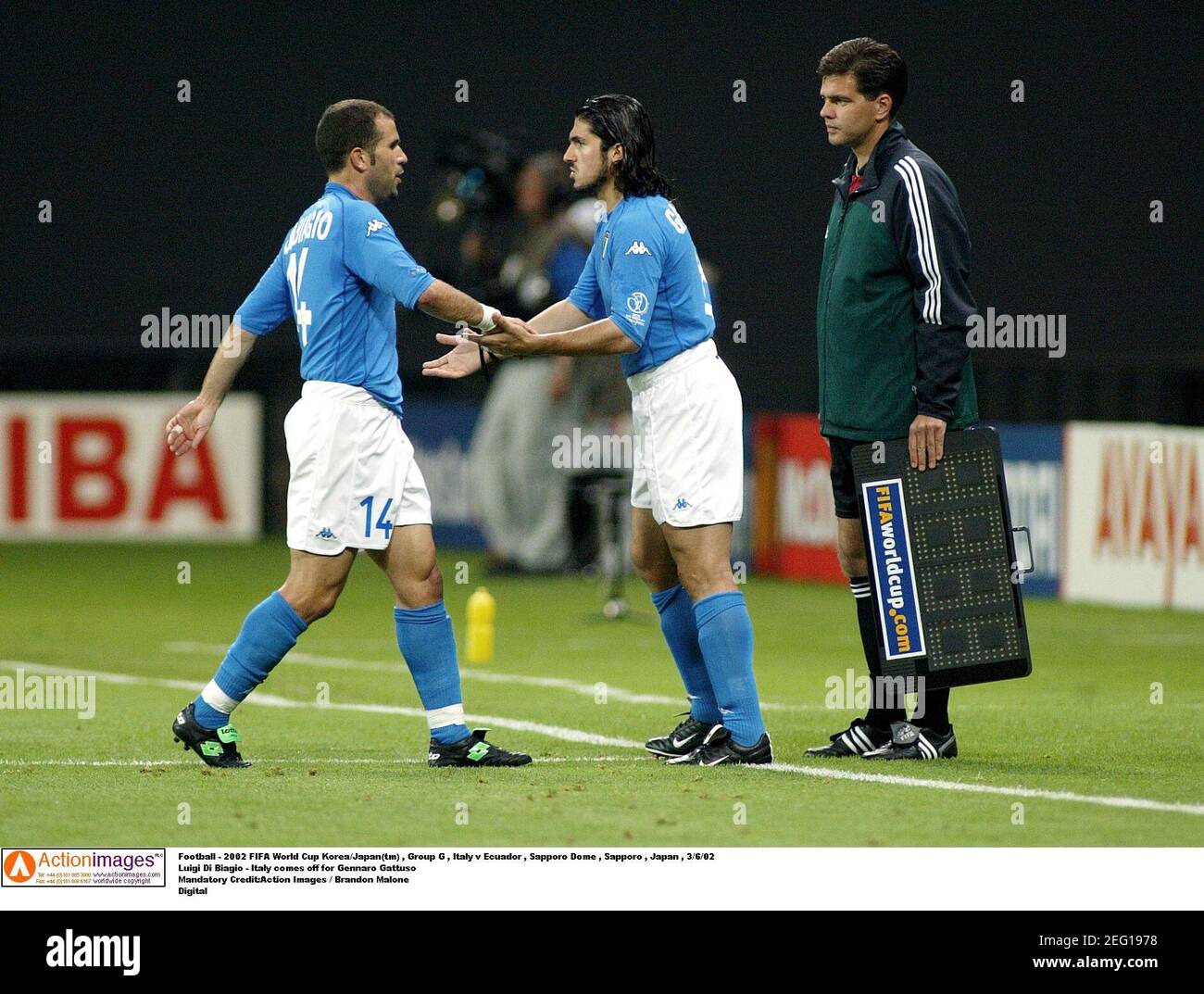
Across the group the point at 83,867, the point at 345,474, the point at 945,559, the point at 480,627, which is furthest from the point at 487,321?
the point at 480,627

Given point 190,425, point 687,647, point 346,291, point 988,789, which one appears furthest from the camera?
point 687,647

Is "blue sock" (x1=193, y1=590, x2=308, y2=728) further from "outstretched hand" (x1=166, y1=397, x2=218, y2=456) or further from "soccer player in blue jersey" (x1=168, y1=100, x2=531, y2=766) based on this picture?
"outstretched hand" (x1=166, y1=397, x2=218, y2=456)

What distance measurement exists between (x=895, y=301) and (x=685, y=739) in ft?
5.28

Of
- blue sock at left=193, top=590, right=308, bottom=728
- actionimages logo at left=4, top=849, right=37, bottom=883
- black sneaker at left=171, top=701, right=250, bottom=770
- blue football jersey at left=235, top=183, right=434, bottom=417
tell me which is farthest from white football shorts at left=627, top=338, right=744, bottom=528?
actionimages logo at left=4, top=849, right=37, bottom=883

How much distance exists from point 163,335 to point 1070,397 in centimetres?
886

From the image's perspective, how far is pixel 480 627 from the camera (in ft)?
33.5

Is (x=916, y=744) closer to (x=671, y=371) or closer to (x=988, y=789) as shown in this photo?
(x=988, y=789)

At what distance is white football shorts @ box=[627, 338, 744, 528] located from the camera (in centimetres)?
636

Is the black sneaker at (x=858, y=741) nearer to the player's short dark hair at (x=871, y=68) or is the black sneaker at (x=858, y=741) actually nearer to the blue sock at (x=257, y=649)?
the blue sock at (x=257, y=649)

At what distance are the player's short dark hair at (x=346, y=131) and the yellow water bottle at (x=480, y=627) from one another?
3903 mm

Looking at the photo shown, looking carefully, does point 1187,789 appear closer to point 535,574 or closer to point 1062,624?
point 1062,624

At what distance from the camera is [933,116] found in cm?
1816

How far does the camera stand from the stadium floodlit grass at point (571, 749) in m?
5.29

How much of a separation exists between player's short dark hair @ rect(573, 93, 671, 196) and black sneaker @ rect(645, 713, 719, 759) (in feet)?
5.81
